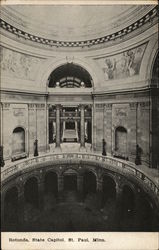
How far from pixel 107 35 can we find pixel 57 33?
8.26ft

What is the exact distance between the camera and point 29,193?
9.01m

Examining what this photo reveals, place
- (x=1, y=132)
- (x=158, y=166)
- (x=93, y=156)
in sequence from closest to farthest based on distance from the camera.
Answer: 1. (x=158, y=166)
2. (x=1, y=132)
3. (x=93, y=156)

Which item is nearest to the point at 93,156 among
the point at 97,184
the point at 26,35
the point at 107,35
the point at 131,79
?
the point at 97,184

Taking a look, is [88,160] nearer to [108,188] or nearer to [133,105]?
[108,188]

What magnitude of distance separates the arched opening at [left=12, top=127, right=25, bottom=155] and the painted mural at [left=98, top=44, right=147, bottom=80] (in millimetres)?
5615

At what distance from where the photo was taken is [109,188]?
31.1 ft

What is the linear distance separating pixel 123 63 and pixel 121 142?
13.6 feet

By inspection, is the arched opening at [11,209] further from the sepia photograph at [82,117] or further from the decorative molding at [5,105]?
the decorative molding at [5,105]

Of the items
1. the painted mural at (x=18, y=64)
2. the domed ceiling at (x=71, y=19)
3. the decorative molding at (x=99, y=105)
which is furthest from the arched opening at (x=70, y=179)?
the domed ceiling at (x=71, y=19)

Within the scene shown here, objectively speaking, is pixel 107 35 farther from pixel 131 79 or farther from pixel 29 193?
pixel 29 193

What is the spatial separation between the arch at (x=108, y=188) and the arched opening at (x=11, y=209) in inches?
166

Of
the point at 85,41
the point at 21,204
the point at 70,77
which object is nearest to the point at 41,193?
the point at 21,204

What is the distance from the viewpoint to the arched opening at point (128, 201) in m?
7.60

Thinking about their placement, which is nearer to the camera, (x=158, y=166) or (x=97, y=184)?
(x=158, y=166)
